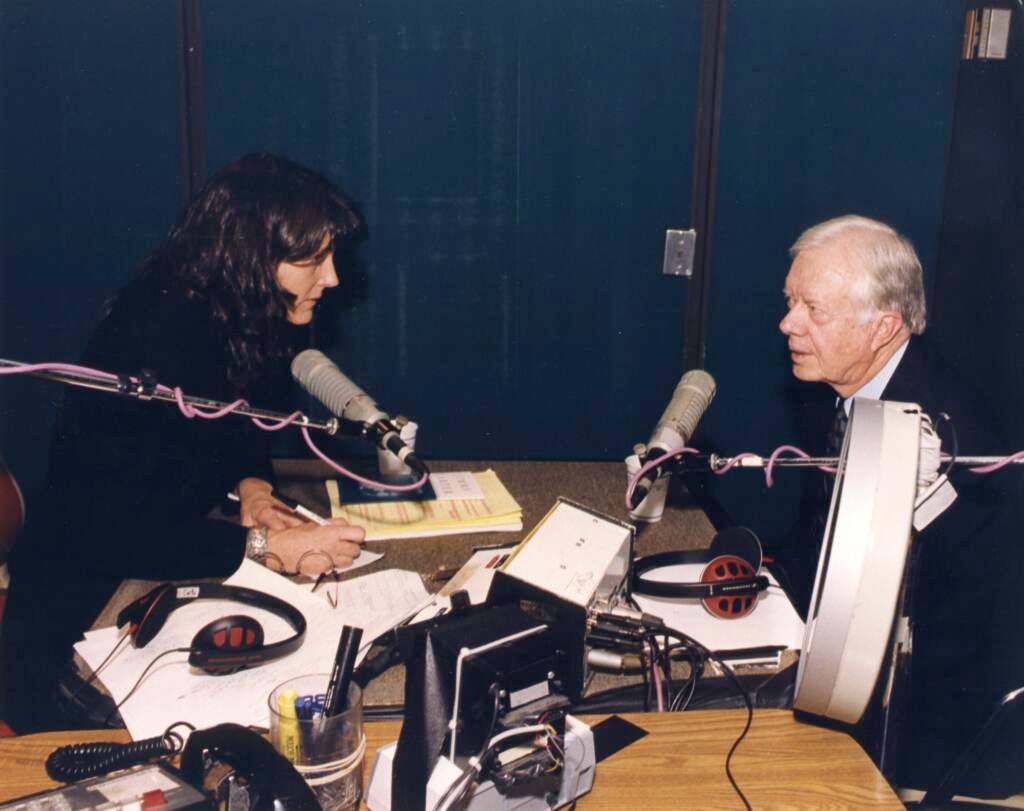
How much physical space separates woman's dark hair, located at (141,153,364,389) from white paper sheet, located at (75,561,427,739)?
0.54m

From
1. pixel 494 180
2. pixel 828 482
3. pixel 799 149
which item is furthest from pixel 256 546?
pixel 799 149

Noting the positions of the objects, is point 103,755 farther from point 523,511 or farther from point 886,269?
point 886,269

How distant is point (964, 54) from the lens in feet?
9.48

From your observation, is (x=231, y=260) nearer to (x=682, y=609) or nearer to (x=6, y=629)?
(x=6, y=629)

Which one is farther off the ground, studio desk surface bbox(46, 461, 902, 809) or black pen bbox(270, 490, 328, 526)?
black pen bbox(270, 490, 328, 526)

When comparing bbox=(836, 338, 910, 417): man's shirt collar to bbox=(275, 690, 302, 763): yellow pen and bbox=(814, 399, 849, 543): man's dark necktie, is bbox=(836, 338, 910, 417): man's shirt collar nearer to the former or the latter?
bbox=(814, 399, 849, 543): man's dark necktie

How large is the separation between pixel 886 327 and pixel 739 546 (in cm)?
71

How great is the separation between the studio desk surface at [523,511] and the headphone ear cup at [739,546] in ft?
0.52

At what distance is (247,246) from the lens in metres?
1.98

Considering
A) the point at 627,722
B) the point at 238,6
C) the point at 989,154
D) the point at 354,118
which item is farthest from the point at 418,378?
the point at 627,722

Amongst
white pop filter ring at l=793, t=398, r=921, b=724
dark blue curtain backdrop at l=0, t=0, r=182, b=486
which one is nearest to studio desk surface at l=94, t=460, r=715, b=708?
white pop filter ring at l=793, t=398, r=921, b=724

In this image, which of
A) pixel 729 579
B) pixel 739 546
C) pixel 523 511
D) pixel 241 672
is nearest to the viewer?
pixel 241 672

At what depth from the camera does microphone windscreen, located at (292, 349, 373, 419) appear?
5.67 ft

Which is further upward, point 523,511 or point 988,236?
point 988,236
